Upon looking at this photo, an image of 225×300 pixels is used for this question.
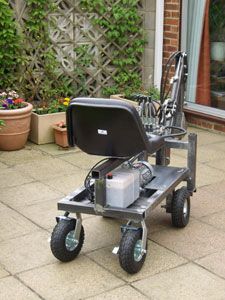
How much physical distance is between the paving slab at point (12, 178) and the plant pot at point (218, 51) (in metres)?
3.03

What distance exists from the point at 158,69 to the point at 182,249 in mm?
4107

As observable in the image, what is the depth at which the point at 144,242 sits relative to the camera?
410 centimetres

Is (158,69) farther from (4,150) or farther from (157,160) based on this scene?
(157,160)

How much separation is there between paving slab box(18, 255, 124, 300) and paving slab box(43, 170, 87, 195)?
149 cm

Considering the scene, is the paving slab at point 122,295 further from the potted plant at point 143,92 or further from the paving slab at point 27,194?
the potted plant at point 143,92

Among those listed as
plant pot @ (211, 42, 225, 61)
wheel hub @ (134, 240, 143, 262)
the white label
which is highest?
plant pot @ (211, 42, 225, 61)

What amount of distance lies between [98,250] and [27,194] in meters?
1.34

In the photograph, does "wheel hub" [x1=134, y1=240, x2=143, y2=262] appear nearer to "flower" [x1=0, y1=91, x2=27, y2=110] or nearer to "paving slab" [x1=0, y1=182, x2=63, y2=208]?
"paving slab" [x1=0, y1=182, x2=63, y2=208]

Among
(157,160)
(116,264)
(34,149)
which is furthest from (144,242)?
(34,149)

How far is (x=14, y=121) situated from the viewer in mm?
6742

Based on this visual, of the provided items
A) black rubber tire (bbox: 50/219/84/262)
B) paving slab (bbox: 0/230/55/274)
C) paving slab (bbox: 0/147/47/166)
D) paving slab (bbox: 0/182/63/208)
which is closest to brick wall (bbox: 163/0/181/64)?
paving slab (bbox: 0/147/47/166)

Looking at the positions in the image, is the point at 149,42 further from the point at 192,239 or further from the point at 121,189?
the point at 121,189

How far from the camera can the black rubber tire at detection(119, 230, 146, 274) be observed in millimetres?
3955

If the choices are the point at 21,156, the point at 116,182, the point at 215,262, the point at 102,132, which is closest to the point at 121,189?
the point at 116,182
